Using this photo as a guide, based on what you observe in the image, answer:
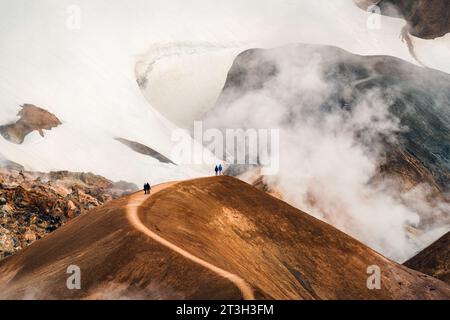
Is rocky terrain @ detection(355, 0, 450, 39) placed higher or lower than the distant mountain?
higher

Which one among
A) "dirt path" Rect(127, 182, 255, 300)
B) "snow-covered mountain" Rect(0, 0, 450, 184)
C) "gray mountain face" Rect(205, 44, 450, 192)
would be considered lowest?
"gray mountain face" Rect(205, 44, 450, 192)

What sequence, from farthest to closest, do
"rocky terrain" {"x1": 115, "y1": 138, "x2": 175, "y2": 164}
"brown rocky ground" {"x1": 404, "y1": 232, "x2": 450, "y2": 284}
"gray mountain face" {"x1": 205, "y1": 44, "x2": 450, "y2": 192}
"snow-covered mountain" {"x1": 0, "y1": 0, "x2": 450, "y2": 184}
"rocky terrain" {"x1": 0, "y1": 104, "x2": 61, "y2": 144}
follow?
"gray mountain face" {"x1": 205, "y1": 44, "x2": 450, "y2": 192} → "rocky terrain" {"x1": 115, "y1": 138, "x2": 175, "y2": 164} → "snow-covered mountain" {"x1": 0, "y1": 0, "x2": 450, "y2": 184} → "brown rocky ground" {"x1": 404, "y1": 232, "x2": 450, "y2": 284} → "rocky terrain" {"x1": 0, "y1": 104, "x2": 61, "y2": 144}

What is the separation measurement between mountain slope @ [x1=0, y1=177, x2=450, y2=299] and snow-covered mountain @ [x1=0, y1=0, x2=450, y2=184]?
22.7 metres

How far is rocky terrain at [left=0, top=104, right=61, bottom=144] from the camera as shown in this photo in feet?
241

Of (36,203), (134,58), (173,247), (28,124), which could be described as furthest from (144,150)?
(173,247)

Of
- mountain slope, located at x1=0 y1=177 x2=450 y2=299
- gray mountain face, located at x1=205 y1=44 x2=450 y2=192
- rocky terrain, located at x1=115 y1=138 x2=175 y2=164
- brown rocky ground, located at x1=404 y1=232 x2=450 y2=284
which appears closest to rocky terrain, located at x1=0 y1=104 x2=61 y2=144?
rocky terrain, located at x1=115 y1=138 x2=175 y2=164

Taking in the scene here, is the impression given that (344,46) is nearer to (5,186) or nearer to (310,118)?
(310,118)

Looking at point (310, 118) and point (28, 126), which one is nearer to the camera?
point (28, 126)

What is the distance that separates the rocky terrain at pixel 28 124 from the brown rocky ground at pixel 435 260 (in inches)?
1416

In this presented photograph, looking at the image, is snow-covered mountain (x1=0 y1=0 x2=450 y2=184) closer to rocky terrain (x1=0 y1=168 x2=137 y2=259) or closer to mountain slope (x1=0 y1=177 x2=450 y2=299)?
rocky terrain (x1=0 y1=168 x2=137 y2=259)

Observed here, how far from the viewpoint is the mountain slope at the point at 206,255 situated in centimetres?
3462

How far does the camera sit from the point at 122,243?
38031 mm

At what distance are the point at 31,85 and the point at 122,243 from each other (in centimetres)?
5117
